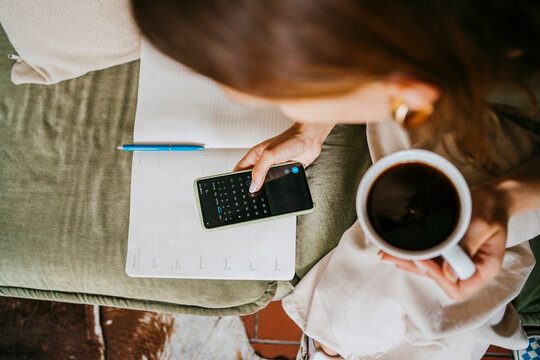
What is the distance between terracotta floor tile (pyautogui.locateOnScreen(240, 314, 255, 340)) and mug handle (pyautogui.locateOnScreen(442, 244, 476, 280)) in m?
0.83

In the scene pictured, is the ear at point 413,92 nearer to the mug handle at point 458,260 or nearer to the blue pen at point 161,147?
the mug handle at point 458,260

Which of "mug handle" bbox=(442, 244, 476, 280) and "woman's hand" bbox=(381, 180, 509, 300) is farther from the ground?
"mug handle" bbox=(442, 244, 476, 280)

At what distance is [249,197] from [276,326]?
0.63 m

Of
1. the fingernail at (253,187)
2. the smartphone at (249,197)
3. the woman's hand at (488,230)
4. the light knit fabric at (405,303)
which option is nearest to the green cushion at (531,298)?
the light knit fabric at (405,303)

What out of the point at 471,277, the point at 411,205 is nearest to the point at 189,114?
the point at 411,205

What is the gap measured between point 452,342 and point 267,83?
22.6 inches

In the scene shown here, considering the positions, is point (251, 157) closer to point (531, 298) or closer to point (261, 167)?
point (261, 167)

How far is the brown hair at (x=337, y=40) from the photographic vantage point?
30cm

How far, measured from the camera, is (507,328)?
64 centimetres

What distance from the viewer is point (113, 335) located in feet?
3.74

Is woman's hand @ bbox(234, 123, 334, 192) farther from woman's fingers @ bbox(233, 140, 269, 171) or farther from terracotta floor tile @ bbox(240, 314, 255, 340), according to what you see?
terracotta floor tile @ bbox(240, 314, 255, 340)

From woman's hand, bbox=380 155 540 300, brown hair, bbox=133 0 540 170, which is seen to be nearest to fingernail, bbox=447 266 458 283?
woman's hand, bbox=380 155 540 300

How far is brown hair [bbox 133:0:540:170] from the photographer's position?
0.30 metres

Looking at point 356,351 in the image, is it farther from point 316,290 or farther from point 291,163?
point 291,163
